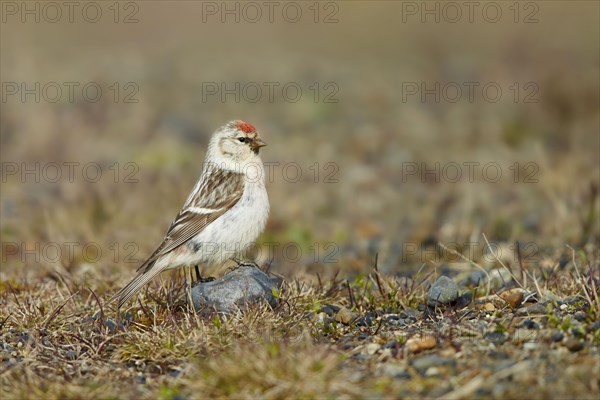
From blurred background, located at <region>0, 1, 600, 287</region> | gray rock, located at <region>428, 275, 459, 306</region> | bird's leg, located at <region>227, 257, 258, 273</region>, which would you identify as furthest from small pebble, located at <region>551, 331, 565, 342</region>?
blurred background, located at <region>0, 1, 600, 287</region>

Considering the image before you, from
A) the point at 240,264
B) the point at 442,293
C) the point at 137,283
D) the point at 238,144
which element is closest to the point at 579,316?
the point at 442,293

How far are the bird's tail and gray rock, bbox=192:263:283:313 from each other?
0.41m

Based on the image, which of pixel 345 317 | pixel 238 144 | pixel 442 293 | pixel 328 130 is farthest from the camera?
pixel 328 130

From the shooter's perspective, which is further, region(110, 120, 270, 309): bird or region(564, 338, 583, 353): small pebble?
region(110, 120, 270, 309): bird

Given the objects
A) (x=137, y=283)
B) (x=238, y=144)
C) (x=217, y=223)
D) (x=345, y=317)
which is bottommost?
(x=345, y=317)

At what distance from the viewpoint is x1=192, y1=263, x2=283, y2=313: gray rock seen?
5805 mm

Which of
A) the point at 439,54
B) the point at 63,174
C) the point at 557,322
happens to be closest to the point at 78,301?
the point at 557,322

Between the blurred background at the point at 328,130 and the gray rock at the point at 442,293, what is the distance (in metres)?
1.27

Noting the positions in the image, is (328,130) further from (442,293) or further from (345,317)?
(345,317)

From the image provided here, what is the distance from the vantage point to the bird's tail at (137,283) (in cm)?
614

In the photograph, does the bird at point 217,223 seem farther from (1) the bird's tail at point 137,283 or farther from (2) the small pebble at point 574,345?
(2) the small pebble at point 574,345

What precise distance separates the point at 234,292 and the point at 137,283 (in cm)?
80

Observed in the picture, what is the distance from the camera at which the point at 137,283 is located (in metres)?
6.24

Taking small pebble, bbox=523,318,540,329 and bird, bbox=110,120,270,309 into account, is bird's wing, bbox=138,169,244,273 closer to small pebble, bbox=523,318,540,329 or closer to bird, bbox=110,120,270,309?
bird, bbox=110,120,270,309
